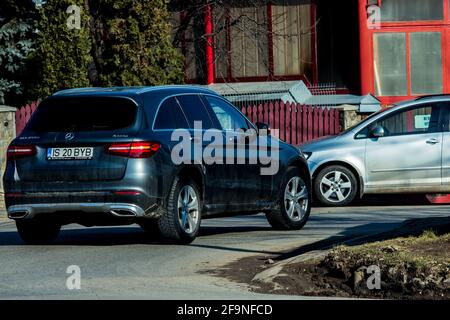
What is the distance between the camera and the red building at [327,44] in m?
30.8

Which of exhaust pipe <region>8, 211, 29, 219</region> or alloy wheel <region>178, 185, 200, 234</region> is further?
alloy wheel <region>178, 185, 200, 234</region>

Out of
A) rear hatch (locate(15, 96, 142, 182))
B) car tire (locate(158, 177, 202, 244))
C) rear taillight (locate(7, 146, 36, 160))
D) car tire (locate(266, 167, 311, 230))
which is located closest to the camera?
rear hatch (locate(15, 96, 142, 182))

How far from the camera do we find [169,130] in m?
13.1

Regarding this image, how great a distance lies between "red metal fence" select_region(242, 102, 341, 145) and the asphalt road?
7.43 metres

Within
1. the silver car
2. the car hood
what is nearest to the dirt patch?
the silver car

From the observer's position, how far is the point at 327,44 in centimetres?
3188

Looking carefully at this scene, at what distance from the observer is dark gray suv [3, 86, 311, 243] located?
12.7 meters

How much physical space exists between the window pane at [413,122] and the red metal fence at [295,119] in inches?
204

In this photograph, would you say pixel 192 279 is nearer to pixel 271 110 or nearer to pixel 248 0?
pixel 271 110

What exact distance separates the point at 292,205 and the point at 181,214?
2511 millimetres

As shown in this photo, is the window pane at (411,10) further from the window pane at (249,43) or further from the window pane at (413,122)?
the window pane at (413,122)

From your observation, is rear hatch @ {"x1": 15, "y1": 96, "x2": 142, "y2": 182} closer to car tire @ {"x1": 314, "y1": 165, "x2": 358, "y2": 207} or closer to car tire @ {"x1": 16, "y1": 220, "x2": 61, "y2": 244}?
car tire @ {"x1": 16, "y1": 220, "x2": 61, "y2": 244}

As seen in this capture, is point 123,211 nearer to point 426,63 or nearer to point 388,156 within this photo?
point 388,156
